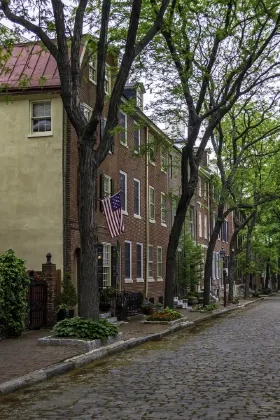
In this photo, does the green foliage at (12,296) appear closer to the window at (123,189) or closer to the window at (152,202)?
the window at (123,189)

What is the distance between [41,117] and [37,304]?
6.86 meters

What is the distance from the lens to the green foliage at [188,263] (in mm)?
35938

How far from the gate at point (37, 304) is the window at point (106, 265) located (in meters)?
5.80

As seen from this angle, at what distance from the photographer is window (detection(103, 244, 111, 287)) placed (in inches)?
969

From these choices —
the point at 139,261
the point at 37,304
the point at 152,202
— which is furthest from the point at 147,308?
the point at 152,202

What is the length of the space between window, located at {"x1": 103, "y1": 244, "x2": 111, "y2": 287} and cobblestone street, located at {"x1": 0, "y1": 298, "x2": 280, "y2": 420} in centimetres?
1036

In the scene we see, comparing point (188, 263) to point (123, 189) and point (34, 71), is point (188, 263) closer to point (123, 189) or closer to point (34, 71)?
point (123, 189)

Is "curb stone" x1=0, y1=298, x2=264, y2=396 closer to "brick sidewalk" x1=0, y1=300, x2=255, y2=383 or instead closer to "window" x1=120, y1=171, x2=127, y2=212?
"brick sidewalk" x1=0, y1=300, x2=255, y2=383

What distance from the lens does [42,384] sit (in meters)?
9.55

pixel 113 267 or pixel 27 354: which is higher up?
pixel 113 267

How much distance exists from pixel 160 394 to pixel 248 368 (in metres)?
2.94

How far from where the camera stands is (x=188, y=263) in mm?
36062

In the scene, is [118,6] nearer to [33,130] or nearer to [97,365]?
[33,130]

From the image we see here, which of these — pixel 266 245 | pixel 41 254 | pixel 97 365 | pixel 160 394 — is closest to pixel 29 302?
Result: pixel 41 254
